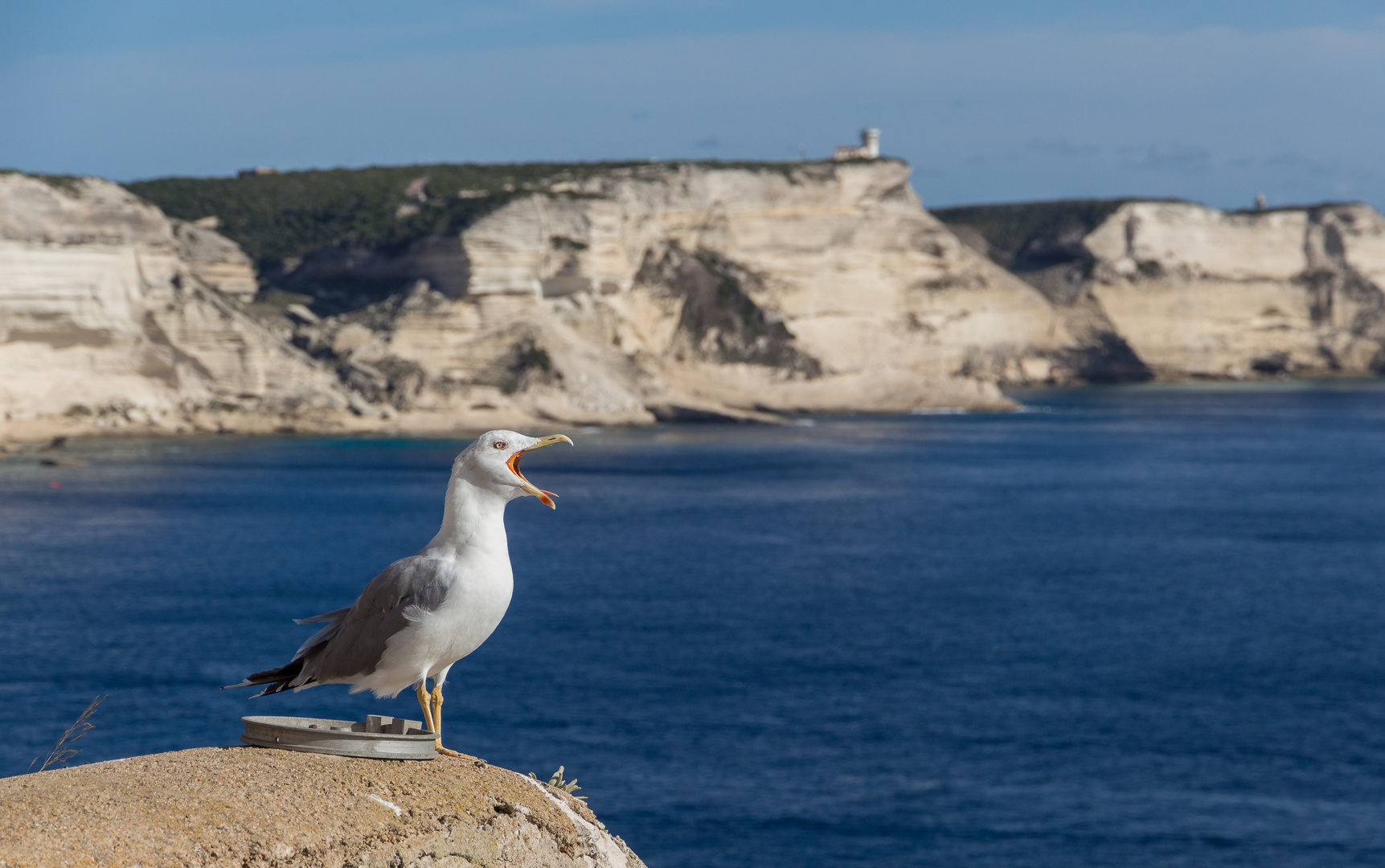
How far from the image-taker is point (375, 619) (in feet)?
20.8

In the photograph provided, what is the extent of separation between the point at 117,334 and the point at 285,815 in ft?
265

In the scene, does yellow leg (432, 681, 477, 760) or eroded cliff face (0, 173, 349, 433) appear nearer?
yellow leg (432, 681, 477, 760)

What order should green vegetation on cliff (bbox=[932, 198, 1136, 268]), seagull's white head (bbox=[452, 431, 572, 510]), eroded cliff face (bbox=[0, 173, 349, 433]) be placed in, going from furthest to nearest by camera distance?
green vegetation on cliff (bbox=[932, 198, 1136, 268])
eroded cliff face (bbox=[0, 173, 349, 433])
seagull's white head (bbox=[452, 431, 572, 510])

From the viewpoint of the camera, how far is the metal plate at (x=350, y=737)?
230 inches

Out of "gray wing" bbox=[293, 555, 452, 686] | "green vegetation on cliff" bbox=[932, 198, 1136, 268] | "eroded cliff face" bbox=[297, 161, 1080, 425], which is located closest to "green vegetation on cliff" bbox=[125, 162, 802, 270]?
"eroded cliff face" bbox=[297, 161, 1080, 425]

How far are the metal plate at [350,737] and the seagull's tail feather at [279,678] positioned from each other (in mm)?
257

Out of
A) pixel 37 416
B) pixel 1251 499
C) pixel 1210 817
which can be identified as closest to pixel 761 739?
pixel 1210 817

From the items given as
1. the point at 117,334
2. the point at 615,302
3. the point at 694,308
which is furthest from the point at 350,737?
the point at 694,308

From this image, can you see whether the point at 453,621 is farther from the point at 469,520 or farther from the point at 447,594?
the point at 469,520

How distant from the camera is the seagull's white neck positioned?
20.5 ft

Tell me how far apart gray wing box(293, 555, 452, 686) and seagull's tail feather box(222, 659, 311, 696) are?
0.04m

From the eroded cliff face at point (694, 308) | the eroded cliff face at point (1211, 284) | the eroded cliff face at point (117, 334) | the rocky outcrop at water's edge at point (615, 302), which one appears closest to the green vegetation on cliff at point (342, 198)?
the rocky outcrop at water's edge at point (615, 302)

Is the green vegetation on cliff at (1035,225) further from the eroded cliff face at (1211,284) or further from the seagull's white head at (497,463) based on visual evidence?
the seagull's white head at (497,463)

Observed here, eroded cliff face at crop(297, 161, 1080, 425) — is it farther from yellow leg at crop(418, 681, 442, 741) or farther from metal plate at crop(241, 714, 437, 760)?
metal plate at crop(241, 714, 437, 760)
